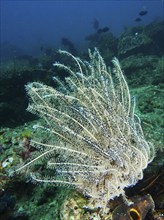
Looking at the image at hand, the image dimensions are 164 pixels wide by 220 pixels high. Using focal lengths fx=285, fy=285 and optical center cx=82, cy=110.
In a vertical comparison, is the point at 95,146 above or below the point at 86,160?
above

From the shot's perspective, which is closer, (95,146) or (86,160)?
(95,146)

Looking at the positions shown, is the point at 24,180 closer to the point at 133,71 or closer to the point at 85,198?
the point at 85,198

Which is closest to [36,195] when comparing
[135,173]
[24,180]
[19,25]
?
[24,180]

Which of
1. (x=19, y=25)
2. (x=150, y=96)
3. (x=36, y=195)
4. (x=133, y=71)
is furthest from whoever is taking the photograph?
(x=19, y=25)

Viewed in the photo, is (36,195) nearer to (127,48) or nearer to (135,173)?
(135,173)

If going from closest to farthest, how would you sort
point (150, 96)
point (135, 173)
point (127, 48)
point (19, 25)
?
point (135, 173)
point (150, 96)
point (127, 48)
point (19, 25)

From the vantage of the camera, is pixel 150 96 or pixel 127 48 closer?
pixel 150 96

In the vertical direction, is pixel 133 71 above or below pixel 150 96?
above

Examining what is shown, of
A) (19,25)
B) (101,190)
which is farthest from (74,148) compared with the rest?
(19,25)

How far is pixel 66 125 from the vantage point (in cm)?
387

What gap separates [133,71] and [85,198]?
36.0 feet

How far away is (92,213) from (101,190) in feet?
0.99

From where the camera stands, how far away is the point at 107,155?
346cm

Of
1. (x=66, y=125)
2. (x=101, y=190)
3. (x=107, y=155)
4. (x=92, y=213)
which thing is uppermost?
(x=66, y=125)
